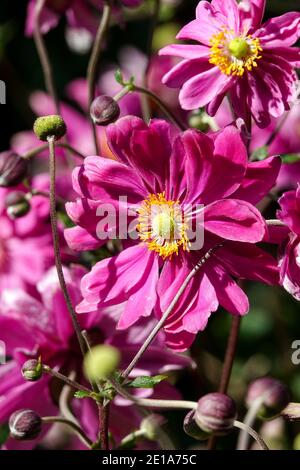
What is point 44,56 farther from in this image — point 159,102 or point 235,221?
point 235,221

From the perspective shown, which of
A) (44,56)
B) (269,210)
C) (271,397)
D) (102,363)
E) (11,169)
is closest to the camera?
(102,363)

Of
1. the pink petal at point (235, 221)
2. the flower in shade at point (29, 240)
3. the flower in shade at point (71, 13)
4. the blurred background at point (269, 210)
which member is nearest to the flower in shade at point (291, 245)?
the pink petal at point (235, 221)

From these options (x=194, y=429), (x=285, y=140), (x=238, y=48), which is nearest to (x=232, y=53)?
(x=238, y=48)

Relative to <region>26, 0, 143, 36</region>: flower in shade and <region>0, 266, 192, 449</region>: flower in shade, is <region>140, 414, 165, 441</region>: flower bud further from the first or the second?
<region>26, 0, 143, 36</region>: flower in shade

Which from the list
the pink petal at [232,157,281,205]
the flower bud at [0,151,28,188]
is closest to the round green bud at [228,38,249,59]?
the pink petal at [232,157,281,205]

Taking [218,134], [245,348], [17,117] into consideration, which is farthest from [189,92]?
[17,117]

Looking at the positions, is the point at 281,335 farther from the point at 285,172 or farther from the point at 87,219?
the point at 87,219
